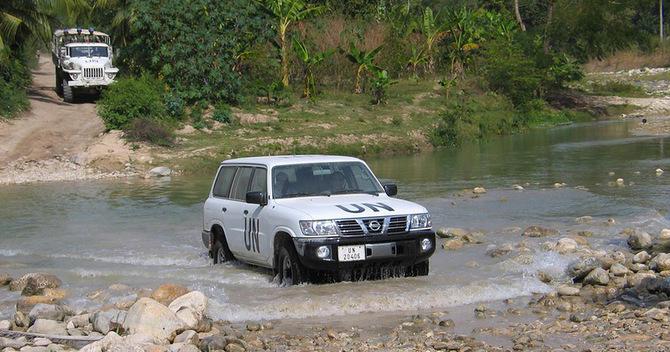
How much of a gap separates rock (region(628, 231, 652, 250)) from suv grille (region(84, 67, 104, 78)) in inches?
1069

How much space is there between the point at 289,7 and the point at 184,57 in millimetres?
6303

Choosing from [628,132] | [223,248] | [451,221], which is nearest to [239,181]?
[223,248]

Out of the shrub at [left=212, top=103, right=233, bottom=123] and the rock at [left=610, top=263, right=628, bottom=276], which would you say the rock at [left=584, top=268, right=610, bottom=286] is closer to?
the rock at [left=610, top=263, right=628, bottom=276]

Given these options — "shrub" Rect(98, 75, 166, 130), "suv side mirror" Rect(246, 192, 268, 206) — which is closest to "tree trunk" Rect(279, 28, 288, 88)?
"shrub" Rect(98, 75, 166, 130)

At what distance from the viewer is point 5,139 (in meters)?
31.0

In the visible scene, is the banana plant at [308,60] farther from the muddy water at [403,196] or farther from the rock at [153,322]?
the rock at [153,322]

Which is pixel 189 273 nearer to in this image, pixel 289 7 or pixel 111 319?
pixel 111 319

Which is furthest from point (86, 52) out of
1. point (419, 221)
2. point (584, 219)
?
point (419, 221)

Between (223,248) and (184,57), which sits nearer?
(223,248)

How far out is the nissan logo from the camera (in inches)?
441

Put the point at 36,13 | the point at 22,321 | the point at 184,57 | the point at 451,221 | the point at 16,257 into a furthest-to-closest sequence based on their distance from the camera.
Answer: the point at 36,13
the point at 184,57
the point at 451,221
the point at 16,257
the point at 22,321

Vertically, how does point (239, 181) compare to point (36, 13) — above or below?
below

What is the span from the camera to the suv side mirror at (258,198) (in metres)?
12.1

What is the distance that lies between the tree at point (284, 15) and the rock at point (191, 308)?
93.6ft
